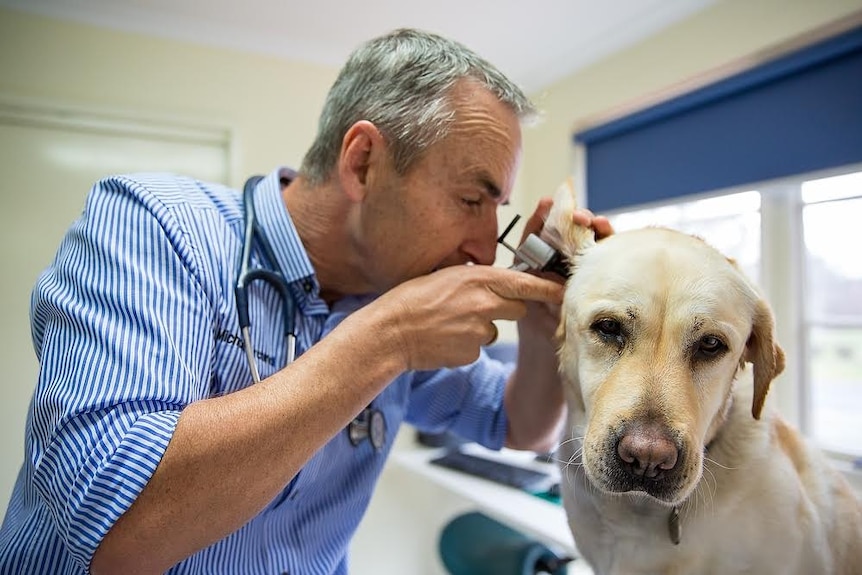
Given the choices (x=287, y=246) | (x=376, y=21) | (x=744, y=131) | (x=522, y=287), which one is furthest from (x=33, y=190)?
(x=744, y=131)

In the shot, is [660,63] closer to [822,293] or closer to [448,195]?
[822,293]

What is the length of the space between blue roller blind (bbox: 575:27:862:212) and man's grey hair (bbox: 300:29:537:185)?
145cm

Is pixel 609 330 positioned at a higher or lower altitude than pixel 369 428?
higher

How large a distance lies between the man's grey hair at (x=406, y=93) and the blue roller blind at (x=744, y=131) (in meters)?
1.45

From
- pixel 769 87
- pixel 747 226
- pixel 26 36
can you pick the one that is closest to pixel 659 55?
pixel 769 87

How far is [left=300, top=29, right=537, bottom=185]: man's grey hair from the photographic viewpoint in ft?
3.17

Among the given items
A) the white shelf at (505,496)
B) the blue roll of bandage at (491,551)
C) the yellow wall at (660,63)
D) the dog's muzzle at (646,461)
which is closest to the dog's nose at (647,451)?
the dog's muzzle at (646,461)

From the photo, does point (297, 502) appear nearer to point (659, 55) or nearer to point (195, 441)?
point (195, 441)

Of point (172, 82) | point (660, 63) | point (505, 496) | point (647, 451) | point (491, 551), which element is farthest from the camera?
point (172, 82)

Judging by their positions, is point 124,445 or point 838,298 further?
point 838,298

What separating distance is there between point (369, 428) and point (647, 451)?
569 mm

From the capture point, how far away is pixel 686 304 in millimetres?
736

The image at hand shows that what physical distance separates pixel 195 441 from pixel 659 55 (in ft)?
8.32

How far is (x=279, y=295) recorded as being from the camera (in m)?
0.98
